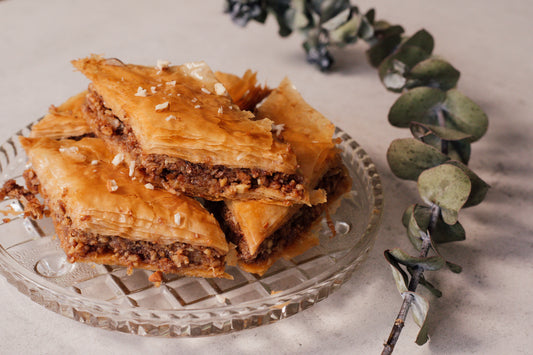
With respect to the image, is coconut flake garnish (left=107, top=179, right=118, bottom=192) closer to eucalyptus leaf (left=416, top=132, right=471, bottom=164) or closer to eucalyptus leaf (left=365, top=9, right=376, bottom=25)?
eucalyptus leaf (left=416, top=132, right=471, bottom=164)

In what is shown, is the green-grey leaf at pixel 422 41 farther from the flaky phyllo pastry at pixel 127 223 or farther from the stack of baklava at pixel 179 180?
the flaky phyllo pastry at pixel 127 223

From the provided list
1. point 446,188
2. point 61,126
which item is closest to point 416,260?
point 446,188

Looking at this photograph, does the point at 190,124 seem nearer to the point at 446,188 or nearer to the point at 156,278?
the point at 156,278

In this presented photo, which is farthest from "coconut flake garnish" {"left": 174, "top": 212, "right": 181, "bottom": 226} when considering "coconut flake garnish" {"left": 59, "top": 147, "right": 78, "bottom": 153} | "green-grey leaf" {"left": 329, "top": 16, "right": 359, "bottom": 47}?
"green-grey leaf" {"left": 329, "top": 16, "right": 359, "bottom": 47}

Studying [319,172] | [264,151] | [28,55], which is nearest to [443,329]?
[319,172]

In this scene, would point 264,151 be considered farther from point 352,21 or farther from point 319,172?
point 352,21

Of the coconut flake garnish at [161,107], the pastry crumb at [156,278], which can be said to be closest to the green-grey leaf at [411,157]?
the coconut flake garnish at [161,107]

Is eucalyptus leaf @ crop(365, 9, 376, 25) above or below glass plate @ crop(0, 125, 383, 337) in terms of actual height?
above
